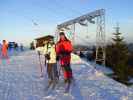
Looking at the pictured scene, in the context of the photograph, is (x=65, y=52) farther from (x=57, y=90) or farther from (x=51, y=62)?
(x=57, y=90)

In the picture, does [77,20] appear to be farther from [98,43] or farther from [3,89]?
[3,89]

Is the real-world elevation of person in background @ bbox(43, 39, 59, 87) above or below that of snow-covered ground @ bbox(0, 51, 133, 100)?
above

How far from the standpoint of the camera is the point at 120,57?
73.3 m

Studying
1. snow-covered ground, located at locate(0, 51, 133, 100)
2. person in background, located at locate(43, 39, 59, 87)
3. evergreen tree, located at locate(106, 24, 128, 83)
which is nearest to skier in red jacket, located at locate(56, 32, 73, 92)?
person in background, located at locate(43, 39, 59, 87)

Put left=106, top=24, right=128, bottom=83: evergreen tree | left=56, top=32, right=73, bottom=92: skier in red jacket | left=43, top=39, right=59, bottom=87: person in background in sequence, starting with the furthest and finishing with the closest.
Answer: left=106, top=24, right=128, bottom=83: evergreen tree
left=43, top=39, right=59, bottom=87: person in background
left=56, top=32, right=73, bottom=92: skier in red jacket

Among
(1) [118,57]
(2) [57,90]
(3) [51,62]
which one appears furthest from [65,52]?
(1) [118,57]

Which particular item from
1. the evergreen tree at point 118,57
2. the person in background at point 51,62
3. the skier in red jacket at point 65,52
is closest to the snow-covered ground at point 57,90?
the person in background at point 51,62

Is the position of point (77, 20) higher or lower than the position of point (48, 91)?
higher

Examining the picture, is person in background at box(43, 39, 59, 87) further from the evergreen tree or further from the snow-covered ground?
the evergreen tree

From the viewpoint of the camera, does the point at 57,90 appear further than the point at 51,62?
No

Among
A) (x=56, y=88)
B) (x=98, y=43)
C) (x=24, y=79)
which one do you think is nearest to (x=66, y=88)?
(x=56, y=88)

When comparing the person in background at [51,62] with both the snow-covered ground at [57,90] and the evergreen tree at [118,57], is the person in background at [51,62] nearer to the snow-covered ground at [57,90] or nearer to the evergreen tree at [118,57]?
the snow-covered ground at [57,90]

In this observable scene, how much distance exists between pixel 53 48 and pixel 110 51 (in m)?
60.8

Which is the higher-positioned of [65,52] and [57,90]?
[65,52]
